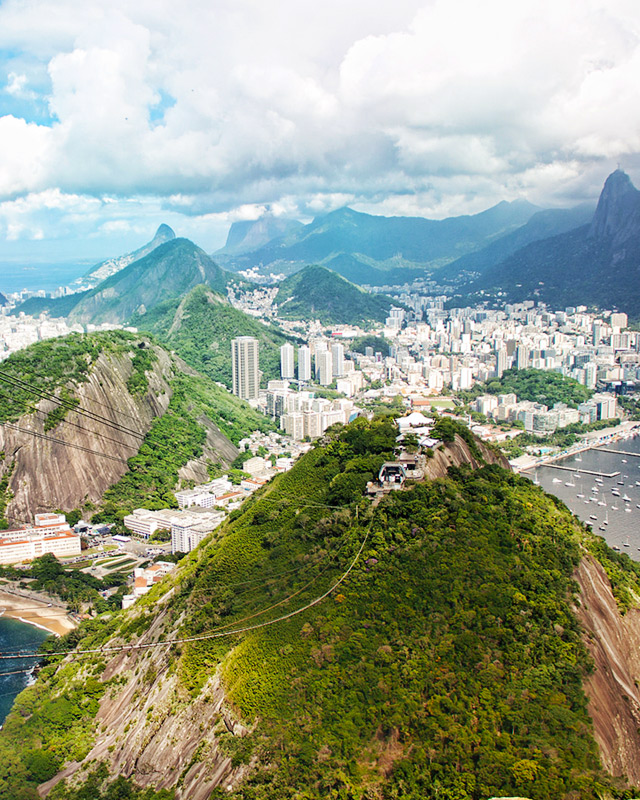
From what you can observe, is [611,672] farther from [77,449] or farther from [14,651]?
[77,449]

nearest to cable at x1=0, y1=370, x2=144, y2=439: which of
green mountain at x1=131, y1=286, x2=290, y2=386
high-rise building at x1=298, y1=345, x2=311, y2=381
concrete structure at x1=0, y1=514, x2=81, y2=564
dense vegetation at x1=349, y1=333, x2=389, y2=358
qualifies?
concrete structure at x1=0, y1=514, x2=81, y2=564

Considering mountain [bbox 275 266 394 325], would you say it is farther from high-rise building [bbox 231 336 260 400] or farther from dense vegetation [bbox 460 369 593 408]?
high-rise building [bbox 231 336 260 400]

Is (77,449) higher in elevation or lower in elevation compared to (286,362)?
lower

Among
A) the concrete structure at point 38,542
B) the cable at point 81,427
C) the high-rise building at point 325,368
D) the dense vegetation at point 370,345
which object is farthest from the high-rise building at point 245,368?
the concrete structure at point 38,542

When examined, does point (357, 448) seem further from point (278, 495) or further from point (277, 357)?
point (277, 357)

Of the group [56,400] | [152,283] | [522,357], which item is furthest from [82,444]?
[152,283]

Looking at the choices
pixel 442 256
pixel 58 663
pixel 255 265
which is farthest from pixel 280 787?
pixel 442 256
